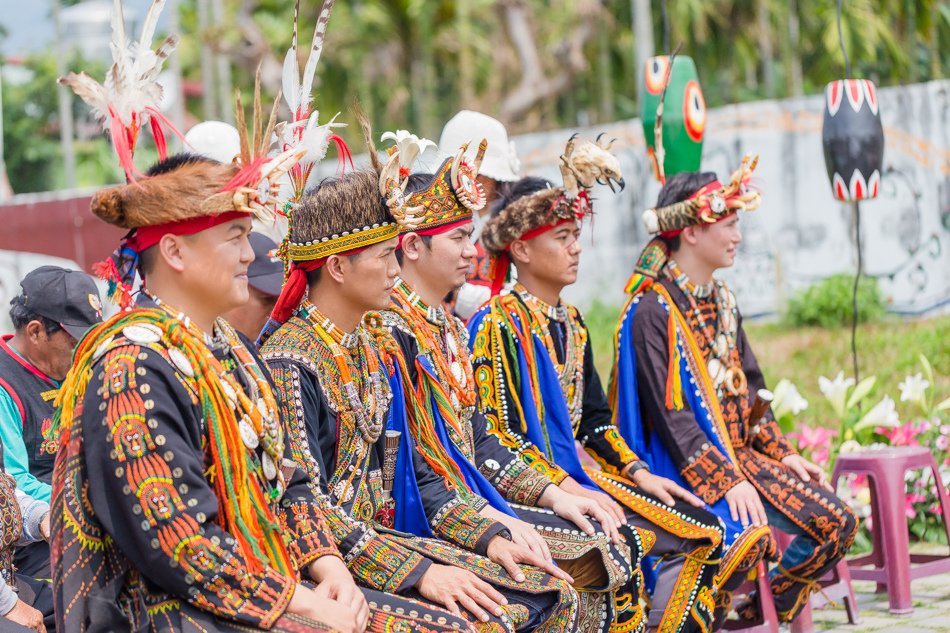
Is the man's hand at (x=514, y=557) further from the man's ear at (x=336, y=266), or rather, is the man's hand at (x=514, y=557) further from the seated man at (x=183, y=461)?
the man's ear at (x=336, y=266)

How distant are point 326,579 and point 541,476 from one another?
1.44 metres

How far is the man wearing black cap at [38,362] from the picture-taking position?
424 cm

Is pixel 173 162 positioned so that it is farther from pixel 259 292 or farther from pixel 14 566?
pixel 14 566

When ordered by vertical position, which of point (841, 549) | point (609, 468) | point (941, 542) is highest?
point (609, 468)

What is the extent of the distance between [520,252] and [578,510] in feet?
3.81

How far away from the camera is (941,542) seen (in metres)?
6.71

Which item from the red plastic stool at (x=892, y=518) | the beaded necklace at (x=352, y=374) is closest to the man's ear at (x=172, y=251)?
the beaded necklace at (x=352, y=374)

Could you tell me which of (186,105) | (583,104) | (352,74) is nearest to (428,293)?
(352,74)

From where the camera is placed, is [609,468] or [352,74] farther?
[352,74]

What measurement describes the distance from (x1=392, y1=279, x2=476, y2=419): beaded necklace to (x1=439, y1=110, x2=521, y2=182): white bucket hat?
1.68 meters

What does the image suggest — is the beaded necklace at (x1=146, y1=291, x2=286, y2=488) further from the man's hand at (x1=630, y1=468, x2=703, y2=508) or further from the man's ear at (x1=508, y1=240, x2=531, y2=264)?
the man's hand at (x1=630, y1=468, x2=703, y2=508)

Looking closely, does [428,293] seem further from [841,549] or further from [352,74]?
[352,74]

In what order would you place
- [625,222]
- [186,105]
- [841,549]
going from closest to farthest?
[841,549] → [625,222] → [186,105]

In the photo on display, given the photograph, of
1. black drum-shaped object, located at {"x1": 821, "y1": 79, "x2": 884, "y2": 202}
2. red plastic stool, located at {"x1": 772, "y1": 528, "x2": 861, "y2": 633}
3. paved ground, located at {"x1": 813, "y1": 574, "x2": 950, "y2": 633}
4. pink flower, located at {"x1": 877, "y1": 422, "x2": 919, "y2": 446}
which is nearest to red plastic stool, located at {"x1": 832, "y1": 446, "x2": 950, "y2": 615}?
paved ground, located at {"x1": 813, "y1": 574, "x2": 950, "y2": 633}
